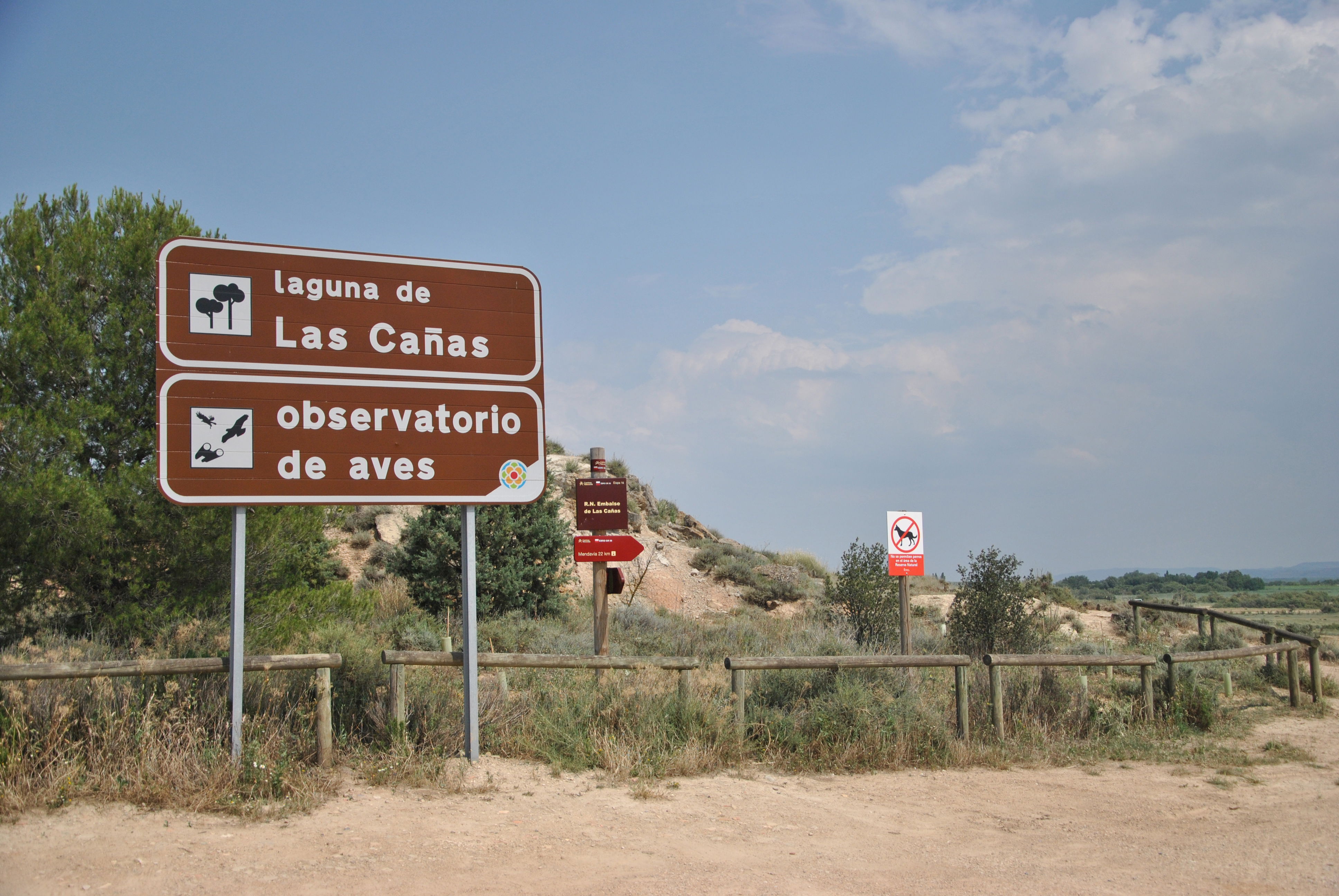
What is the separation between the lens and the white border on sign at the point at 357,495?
686cm

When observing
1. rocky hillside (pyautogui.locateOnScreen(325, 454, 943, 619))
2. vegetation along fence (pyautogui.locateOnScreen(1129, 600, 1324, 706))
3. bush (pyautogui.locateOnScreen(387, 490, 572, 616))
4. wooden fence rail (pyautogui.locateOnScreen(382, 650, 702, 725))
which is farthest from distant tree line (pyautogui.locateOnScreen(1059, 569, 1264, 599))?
wooden fence rail (pyautogui.locateOnScreen(382, 650, 702, 725))

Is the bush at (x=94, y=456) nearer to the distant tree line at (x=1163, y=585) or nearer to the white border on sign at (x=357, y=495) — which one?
the white border on sign at (x=357, y=495)

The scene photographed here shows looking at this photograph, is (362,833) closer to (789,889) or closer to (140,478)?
(789,889)

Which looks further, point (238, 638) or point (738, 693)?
point (738, 693)

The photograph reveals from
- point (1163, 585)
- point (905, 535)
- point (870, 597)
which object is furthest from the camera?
point (1163, 585)

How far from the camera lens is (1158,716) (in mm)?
10109

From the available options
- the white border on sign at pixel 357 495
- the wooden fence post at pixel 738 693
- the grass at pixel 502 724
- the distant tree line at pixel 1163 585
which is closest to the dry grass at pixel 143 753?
the grass at pixel 502 724

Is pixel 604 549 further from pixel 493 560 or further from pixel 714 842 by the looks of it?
pixel 493 560

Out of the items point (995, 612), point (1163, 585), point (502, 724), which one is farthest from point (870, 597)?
point (1163, 585)

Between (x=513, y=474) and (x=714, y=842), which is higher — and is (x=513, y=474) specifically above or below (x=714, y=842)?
above

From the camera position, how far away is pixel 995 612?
13.0 meters

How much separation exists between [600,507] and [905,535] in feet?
12.2

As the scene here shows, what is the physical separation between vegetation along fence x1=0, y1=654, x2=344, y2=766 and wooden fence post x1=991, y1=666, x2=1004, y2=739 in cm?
648

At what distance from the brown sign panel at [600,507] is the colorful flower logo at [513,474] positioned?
2.10 m
